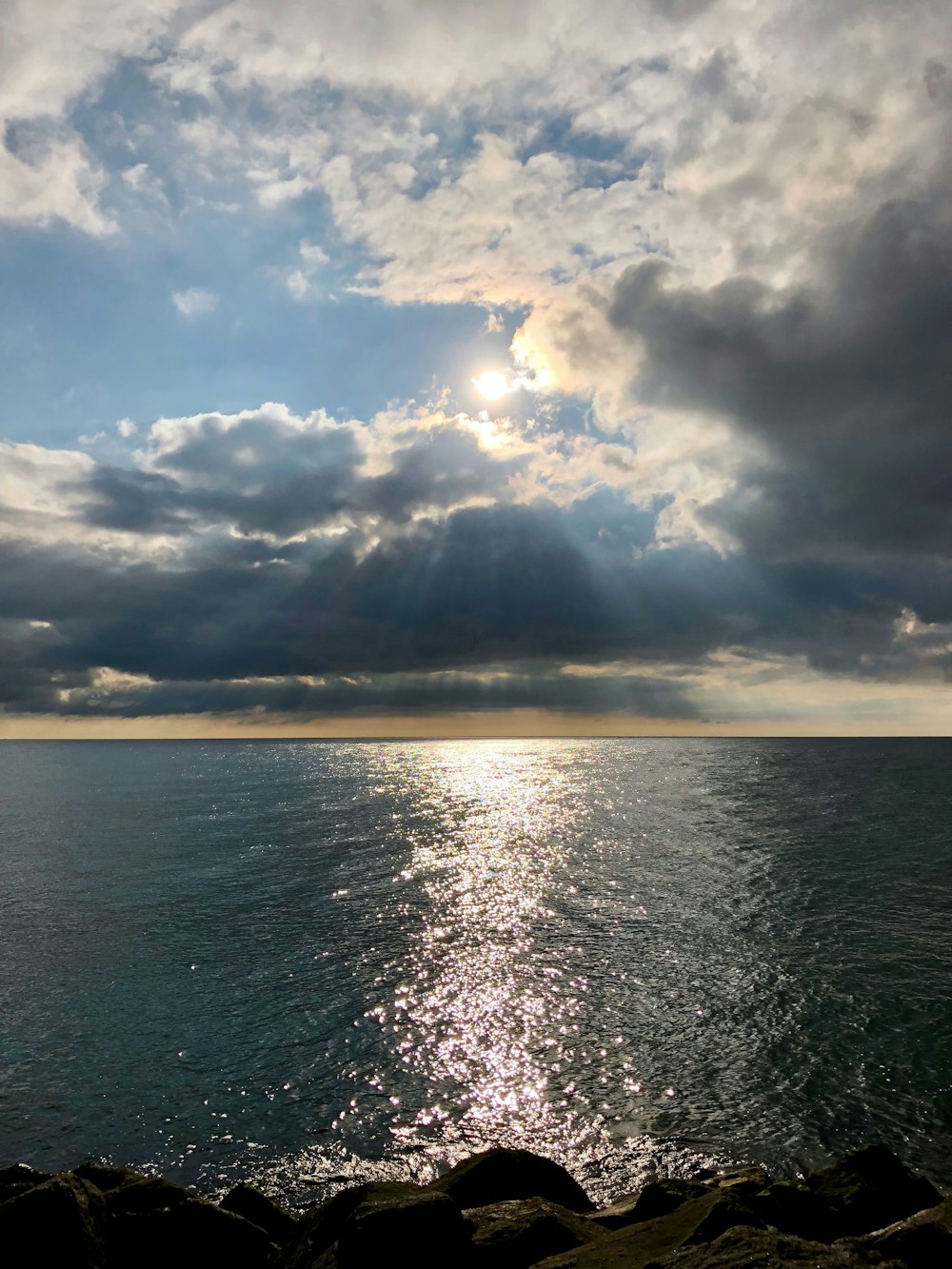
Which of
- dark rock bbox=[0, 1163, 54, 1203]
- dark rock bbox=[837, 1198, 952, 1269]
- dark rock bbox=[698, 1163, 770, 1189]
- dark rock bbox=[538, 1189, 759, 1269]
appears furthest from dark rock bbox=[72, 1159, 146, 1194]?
dark rock bbox=[837, 1198, 952, 1269]

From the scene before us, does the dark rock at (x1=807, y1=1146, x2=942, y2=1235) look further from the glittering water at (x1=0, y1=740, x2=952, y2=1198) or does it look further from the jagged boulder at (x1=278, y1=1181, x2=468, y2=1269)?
the jagged boulder at (x1=278, y1=1181, x2=468, y2=1269)

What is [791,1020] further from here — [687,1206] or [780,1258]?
[780,1258]

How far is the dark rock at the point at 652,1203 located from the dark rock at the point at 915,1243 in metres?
3.42

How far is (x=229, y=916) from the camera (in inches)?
1572

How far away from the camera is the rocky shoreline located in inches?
419

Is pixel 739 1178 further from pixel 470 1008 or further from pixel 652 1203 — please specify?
pixel 470 1008

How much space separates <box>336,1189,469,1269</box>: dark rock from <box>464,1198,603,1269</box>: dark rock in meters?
0.51

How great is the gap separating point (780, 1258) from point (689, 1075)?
11610mm

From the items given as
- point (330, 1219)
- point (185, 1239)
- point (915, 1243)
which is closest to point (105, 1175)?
point (185, 1239)

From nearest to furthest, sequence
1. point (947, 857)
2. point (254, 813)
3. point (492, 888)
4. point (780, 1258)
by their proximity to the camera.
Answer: point (780, 1258), point (492, 888), point (947, 857), point (254, 813)

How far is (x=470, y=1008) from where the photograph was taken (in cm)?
2589

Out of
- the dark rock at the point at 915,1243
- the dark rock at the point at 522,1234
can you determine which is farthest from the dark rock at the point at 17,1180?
the dark rock at the point at 915,1243

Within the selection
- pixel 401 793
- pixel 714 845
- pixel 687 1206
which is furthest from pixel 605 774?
pixel 687 1206

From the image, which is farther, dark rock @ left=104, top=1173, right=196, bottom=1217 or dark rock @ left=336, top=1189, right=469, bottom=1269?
dark rock @ left=104, top=1173, right=196, bottom=1217
